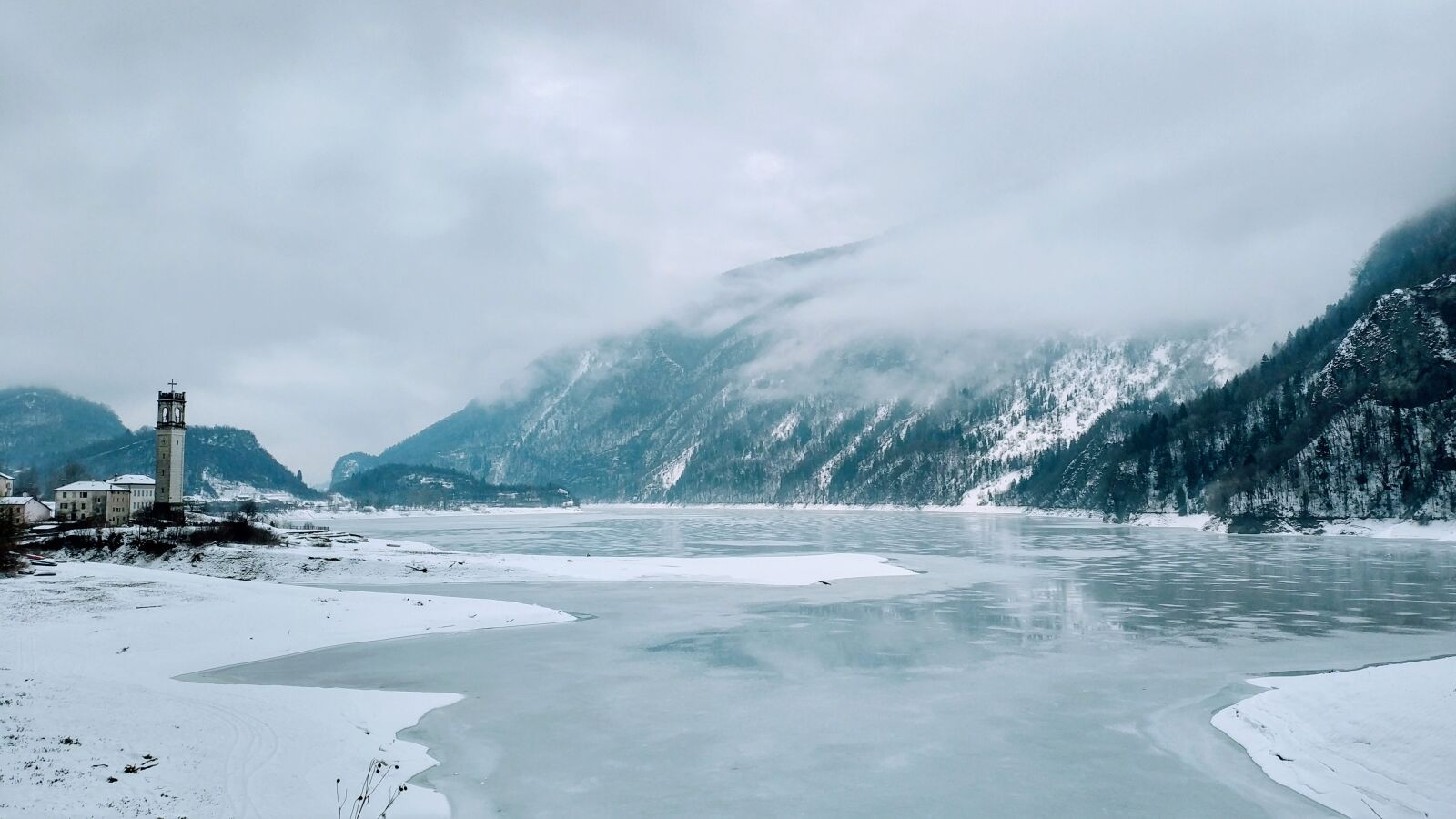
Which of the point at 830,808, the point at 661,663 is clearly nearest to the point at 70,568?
the point at 661,663

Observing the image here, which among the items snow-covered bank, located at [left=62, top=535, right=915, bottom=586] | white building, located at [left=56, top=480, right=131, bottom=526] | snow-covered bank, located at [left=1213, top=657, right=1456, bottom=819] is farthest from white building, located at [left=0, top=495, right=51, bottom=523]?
snow-covered bank, located at [left=1213, top=657, right=1456, bottom=819]

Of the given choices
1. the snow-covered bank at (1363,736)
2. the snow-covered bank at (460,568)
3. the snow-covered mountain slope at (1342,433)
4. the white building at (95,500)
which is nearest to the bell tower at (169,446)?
the white building at (95,500)

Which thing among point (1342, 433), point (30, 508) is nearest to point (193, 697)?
point (30, 508)

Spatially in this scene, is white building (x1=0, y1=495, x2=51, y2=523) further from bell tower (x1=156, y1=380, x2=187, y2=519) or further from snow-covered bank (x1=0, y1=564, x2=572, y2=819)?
snow-covered bank (x1=0, y1=564, x2=572, y2=819)

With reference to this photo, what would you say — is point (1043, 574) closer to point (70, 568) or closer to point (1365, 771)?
point (1365, 771)

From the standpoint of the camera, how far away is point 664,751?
15.8 meters

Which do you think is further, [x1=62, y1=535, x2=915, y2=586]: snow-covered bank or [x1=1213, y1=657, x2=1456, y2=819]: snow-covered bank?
[x1=62, y1=535, x2=915, y2=586]: snow-covered bank

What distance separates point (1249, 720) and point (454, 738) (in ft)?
58.3

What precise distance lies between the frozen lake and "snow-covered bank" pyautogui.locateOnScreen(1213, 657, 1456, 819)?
64 cm

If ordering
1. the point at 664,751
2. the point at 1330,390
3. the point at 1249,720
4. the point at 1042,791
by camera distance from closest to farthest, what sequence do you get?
the point at 1042,791, the point at 664,751, the point at 1249,720, the point at 1330,390

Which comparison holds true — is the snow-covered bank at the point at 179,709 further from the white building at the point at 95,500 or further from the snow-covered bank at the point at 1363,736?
the white building at the point at 95,500

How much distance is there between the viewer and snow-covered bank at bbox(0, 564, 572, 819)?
11.5 meters

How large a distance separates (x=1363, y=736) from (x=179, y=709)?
81.1 feet

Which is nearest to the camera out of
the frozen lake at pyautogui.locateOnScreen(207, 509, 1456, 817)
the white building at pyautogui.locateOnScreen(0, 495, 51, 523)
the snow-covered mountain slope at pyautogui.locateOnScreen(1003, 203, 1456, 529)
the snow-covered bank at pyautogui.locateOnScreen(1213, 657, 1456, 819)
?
the snow-covered bank at pyautogui.locateOnScreen(1213, 657, 1456, 819)
